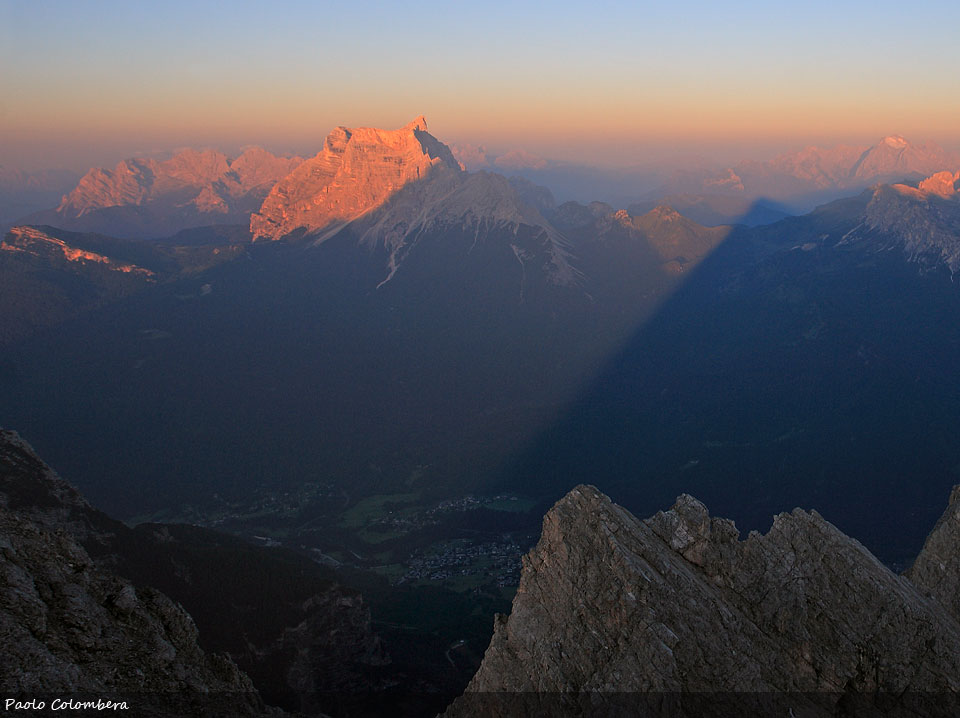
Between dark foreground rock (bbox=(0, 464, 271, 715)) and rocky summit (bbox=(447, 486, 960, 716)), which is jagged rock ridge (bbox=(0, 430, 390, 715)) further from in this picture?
rocky summit (bbox=(447, 486, 960, 716))

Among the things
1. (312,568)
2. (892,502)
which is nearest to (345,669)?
(312,568)

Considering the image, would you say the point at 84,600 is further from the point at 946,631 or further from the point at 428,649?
the point at 428,649

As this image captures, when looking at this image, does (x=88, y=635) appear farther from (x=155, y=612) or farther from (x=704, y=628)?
(x=704, y=628)

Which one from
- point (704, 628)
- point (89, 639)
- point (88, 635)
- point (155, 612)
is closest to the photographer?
point (89, 639)

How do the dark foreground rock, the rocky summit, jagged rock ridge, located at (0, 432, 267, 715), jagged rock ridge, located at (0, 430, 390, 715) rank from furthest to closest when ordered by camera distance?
the rocky summit
jagged rock ridge, located at (0, 430, 390, 715)
jagged rock ridge, located at (0, 432, 267, 715)
the dark foreground rock

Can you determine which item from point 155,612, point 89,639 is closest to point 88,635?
point 89,639

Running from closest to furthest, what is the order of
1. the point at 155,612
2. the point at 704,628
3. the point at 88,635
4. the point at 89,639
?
1. the point at 89,639
2. the point at 88,635
3. the point at 704,628
4. the point at 155,612

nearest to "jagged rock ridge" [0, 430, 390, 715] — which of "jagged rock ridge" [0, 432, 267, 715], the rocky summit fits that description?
"jagged rock ridge" [0, 432, 267, 715]

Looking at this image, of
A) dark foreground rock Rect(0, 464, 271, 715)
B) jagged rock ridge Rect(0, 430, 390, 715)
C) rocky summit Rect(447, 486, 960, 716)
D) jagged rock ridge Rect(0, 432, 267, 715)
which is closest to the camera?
dark foreground rock Rect(0, 464, 271, 715)

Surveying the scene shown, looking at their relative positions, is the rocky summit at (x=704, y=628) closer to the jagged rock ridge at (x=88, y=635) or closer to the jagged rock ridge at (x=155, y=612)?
the jagged rock ridge at (x=88, y=635)
